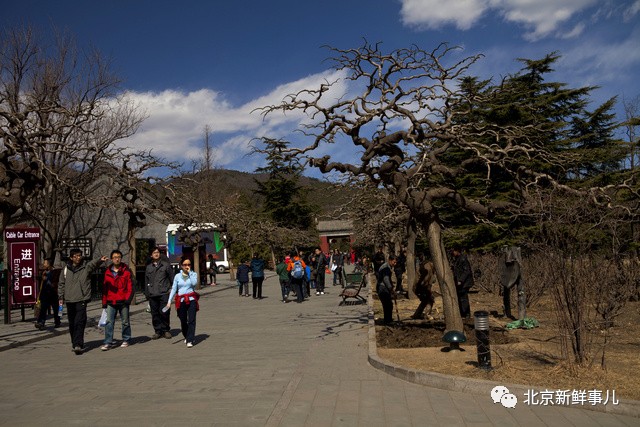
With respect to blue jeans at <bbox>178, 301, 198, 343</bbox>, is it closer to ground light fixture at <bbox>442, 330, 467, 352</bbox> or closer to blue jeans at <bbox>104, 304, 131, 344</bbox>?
blue jeans at <bbox>104, 304, 131, 344</bbox>

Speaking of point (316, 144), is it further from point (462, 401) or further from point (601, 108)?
point (601, 108)

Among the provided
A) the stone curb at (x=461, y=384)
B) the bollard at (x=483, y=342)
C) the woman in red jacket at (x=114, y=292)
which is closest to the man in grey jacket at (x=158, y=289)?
the woman in red jacket at (x=114, y=292)

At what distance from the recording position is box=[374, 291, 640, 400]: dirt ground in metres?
6.77

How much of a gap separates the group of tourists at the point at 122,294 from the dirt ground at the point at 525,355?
3.86 m

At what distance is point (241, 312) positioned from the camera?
17812 millimetres

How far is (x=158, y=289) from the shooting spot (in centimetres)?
1223

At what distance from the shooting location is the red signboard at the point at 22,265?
15.6 m

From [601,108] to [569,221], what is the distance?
22482mm

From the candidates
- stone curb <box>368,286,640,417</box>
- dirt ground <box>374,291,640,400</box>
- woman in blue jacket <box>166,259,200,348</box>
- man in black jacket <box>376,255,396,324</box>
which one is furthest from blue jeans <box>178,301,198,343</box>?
stone curb <box>368,286,640,417</box>

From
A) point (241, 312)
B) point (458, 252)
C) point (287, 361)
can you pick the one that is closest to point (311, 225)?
point (241, 312)

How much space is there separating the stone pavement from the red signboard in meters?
3.07

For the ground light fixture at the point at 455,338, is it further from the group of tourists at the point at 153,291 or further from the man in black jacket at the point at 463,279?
the man in black jacket at the point at 463,279

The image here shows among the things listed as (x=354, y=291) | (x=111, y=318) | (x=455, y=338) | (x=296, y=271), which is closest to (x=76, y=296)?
(x=111, y=318)

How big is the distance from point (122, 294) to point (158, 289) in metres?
1.26
